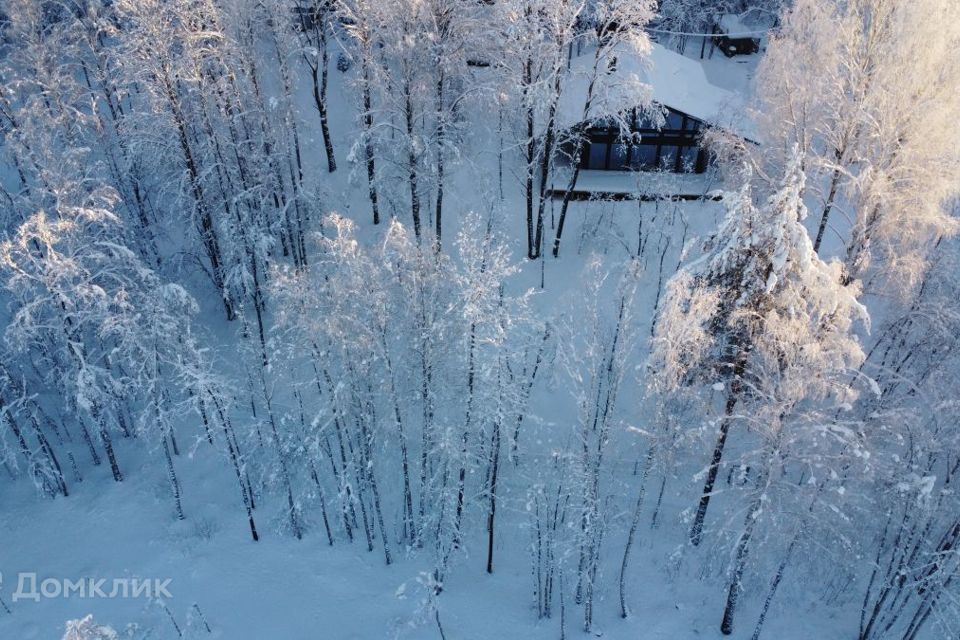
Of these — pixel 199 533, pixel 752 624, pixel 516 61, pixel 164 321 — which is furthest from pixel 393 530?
pixel 516 61

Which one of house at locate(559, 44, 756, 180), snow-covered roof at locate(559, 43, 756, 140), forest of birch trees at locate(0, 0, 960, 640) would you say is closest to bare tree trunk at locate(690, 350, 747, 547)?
forest of birch trees at locate(0, 0, 960, 640)

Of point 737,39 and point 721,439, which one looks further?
point 737,39

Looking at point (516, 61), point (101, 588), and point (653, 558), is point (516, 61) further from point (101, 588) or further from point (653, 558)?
point (101, 588)

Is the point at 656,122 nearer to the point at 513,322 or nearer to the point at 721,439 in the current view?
the point at 513,322

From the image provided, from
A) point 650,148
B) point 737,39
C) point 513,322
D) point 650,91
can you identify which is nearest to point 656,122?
point 650,91

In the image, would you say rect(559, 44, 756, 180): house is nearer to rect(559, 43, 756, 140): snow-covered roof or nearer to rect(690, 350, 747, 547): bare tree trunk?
rect(559, 43, 756, 140): snow-covered roof

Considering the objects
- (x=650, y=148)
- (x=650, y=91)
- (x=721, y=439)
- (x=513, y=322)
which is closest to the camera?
(x=721, y=439)

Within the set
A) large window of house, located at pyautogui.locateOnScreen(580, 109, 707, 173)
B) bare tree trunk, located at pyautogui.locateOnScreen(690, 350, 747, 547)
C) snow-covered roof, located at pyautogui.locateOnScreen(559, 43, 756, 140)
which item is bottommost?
bare tree trunk, located at pyautogui.locateOnScreen(690, 350, 747, 547)

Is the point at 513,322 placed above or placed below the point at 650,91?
below
